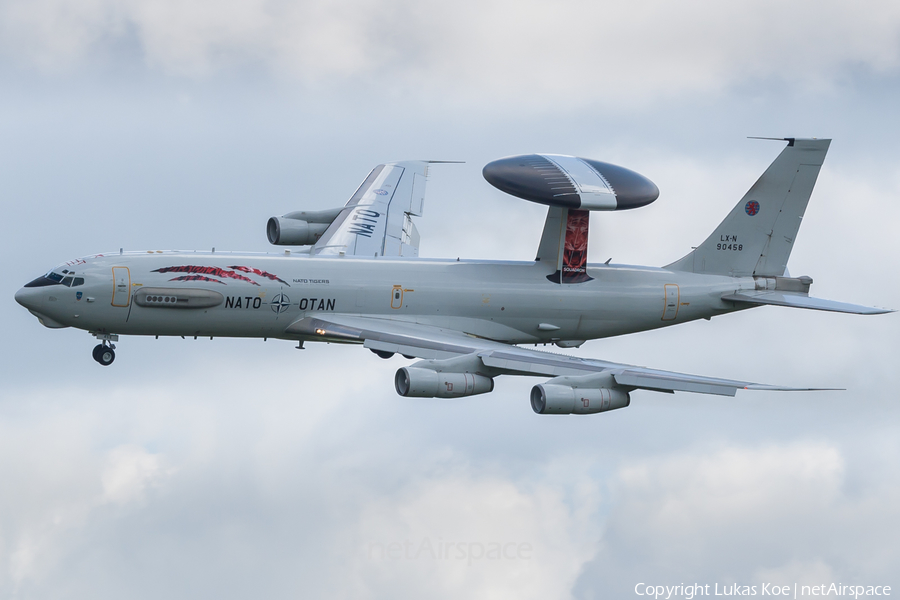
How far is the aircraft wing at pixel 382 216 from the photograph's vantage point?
59.8 m

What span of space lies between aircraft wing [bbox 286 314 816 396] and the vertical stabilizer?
12817mm

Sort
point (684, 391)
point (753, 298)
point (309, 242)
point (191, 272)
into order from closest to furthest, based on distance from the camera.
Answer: point (684, 391)
point (191, 272)
point (753, 298)
point (309, 242)

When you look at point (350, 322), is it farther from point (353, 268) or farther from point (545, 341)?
point (545, 341)

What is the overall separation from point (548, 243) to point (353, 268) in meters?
9.53

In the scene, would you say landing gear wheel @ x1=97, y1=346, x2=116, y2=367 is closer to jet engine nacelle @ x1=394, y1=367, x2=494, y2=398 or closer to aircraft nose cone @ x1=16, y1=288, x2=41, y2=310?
aircraft nose cone @ x1=16, y1=288, x2=41, y2=310

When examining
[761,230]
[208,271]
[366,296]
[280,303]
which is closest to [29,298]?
[208,271]

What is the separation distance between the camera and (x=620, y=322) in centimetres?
5581

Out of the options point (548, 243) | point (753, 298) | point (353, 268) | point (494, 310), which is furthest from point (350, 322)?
point (753, 298)

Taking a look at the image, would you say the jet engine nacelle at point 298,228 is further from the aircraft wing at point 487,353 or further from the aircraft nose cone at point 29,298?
the aircraft nose cone at point 29,298

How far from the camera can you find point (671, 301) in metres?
56.5

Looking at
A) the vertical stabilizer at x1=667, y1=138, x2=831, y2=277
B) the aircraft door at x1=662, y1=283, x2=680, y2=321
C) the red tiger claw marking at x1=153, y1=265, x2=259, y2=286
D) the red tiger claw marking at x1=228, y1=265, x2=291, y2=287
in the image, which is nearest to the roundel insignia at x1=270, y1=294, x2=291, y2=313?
the red tiger claw marking at x1=228, y1=265, x2=291, y2=287

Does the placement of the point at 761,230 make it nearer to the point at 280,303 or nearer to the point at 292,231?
the point at 292,231

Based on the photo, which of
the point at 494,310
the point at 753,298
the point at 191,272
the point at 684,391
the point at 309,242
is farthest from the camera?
the point at 309,242

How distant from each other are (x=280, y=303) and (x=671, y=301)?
19073 mm
